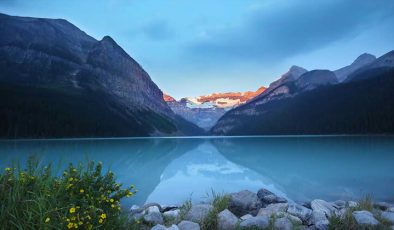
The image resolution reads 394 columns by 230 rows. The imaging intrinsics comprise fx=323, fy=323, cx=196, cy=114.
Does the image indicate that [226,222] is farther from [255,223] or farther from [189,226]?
[189,226]

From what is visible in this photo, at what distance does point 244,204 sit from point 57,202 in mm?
7238

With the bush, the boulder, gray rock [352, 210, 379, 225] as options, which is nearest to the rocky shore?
gray rock [352, 210, 379, 225]

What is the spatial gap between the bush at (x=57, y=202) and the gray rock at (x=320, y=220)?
5.20 m

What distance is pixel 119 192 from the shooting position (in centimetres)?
675

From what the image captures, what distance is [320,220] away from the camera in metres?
8.94

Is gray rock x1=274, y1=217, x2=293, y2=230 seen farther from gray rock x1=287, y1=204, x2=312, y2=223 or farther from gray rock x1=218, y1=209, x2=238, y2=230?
gray rock x1=287, y1=204, x2=312, y2=223

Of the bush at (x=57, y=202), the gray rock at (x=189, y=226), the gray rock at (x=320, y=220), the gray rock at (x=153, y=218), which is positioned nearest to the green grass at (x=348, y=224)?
the gray rock at (x=320, y=220)

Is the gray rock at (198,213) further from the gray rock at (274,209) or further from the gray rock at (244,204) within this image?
the gray rock at (244,204)

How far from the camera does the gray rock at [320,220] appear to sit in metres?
8.53

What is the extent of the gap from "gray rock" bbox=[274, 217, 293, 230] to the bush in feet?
12.7

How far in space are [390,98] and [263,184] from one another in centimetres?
15438

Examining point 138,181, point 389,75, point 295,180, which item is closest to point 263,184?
point 295,180

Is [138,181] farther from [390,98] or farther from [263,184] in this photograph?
[390,98]

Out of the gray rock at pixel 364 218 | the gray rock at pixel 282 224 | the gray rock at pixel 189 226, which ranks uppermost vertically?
the gray rock at pixel 364 218
